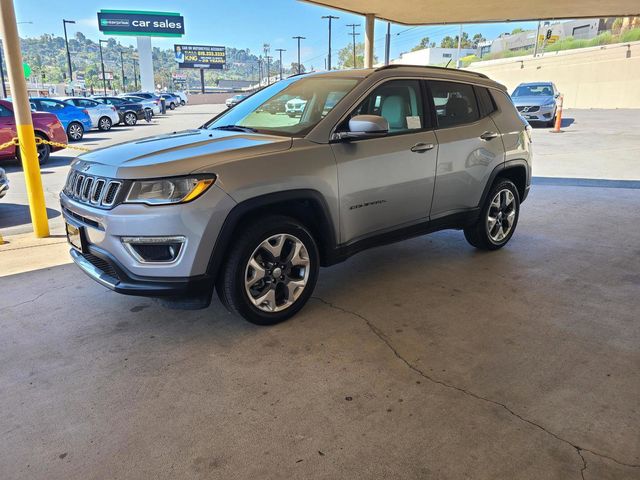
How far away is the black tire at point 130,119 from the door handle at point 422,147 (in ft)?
78.2

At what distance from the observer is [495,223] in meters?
5.19

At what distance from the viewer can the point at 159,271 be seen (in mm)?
3074

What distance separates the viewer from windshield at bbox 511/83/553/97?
20.0 meters

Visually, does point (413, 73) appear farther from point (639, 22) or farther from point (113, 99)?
point (639, 22)

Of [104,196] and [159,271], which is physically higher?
[104,196]

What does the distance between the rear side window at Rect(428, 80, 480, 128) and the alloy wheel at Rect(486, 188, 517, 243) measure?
913mm

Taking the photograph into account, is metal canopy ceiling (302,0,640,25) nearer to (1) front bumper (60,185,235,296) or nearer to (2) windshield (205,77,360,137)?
(2) windshield (205,77,360,137)

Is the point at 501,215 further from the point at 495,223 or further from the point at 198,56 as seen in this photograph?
the point at 198,56

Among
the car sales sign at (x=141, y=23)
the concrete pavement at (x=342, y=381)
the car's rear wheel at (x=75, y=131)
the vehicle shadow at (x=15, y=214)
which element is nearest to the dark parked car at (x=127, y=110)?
the car's rear wheel at (x=75, y=131)

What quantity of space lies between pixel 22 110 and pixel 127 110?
21.5 m

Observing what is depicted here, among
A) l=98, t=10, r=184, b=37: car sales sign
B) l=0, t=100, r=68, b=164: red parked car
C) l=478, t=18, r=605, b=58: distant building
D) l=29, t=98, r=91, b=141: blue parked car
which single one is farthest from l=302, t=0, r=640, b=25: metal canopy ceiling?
l=478, t=18, r=605, b=58: distant building

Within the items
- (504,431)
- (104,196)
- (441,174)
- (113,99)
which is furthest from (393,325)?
(113,99)

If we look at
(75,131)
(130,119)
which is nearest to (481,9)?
(75,131)

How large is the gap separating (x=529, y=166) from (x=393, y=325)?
112 inches
